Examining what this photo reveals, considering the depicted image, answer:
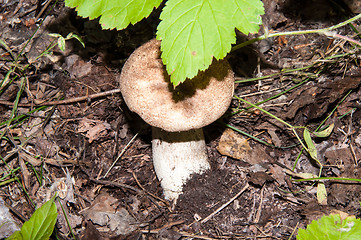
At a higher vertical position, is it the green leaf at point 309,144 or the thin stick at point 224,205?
the green leaf at point 309,144

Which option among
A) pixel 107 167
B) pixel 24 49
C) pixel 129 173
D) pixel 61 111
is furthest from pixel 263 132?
pixel 24 49

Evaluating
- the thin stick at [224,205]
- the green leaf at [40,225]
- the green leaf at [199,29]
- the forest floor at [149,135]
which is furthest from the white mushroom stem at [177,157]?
the green leaf at [40,225]

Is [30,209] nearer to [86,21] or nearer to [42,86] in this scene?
[42,86]

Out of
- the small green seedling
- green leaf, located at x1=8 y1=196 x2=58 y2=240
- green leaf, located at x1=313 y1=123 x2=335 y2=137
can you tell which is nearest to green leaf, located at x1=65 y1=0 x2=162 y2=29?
the small green seedling

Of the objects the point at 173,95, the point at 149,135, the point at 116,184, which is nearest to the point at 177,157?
the point at 149,135

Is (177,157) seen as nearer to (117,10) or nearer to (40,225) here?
(40,225)

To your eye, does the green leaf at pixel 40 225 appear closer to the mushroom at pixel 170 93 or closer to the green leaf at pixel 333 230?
the mushroom at pixel 170 93

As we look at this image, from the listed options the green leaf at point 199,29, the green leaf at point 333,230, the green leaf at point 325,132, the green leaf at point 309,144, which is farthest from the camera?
the green leaf at point 325,132

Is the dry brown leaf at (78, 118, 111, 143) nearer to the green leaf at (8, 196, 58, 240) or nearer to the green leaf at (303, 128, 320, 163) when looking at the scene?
the green leaf at (8, 196, 58, 240)
